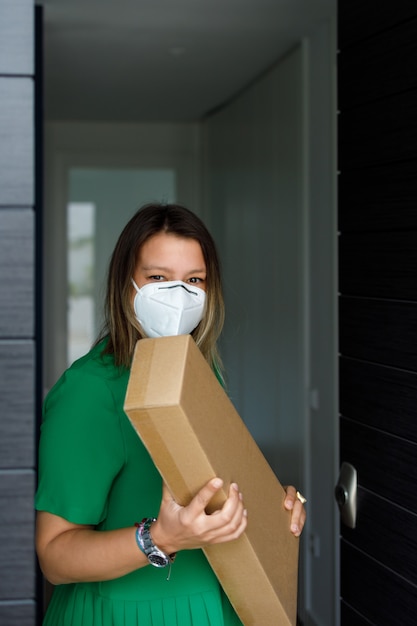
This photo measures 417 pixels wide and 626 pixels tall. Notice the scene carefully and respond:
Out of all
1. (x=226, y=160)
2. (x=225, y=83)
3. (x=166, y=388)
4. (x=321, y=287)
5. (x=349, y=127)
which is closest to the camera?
(x=166, y=388)

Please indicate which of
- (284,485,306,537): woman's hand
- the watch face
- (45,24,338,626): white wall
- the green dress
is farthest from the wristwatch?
(45,24,338,626): white wall

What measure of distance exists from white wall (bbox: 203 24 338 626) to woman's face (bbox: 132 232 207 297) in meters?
2.18

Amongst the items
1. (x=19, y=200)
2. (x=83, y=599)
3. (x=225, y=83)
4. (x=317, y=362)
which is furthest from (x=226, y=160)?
(x=83, y=599)

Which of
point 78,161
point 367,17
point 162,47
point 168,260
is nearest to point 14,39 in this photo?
point 367,17

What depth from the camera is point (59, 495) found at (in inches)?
49.5

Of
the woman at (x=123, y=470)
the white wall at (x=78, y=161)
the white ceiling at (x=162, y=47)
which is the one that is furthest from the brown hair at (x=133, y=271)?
the white wall at (x=78, y=161)

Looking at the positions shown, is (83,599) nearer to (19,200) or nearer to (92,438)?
(92,438)

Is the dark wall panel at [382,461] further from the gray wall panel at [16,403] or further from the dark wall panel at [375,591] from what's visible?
the gray wall panel at [16,403]

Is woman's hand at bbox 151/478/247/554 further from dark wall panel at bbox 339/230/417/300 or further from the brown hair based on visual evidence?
dark wall panel at bbox 339/230/417/300

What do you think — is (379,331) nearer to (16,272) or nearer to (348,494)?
(348,494)

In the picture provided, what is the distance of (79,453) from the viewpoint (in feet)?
4.13

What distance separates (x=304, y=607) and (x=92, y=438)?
9.45ft

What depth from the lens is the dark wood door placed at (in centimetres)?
159

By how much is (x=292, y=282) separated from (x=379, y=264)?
7.75ft
